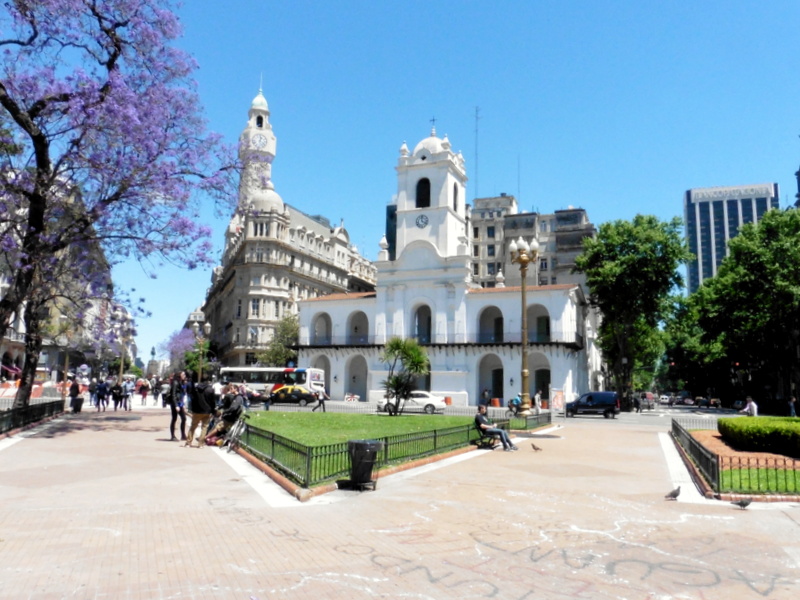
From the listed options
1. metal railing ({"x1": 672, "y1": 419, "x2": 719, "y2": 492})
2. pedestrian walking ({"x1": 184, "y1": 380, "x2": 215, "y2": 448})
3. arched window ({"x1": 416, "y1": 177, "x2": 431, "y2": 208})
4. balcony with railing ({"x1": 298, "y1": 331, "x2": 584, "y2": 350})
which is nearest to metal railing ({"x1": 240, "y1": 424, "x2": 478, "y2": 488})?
pedestrian walking ({"x1": 184, "y1": 380, "x2": 215, "y2": 448})

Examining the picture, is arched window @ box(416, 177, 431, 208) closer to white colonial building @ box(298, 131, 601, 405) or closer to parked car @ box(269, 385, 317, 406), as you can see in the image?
white colonial building @ box(298, 131, 601, 405)

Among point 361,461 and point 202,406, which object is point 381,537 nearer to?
point 361,461

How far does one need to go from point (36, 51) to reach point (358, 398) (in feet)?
117

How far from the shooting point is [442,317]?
47531mm

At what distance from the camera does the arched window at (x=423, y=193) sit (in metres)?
52.0

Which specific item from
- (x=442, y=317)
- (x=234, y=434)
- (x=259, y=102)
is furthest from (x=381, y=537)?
(x=259, y=102)

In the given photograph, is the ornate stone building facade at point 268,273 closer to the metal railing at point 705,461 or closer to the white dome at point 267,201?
the white dome at point 267,201

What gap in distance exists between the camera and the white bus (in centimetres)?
4669

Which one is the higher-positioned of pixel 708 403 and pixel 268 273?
pixel 268 273

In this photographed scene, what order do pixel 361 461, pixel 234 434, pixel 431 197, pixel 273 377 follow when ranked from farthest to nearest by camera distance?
1. pixel 431 197
2. pixel 273 377
3. pixel 234 434
4. pixel 361 461

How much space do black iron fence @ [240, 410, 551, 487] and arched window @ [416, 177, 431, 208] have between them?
119 feet

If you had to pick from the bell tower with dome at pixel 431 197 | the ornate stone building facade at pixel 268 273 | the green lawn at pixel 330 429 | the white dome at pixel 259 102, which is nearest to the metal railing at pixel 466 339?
the bell tower with dome at pixel 431 197

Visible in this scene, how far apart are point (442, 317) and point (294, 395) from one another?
41.7 ft

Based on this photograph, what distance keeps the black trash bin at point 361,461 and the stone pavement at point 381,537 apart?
0.90 ft
